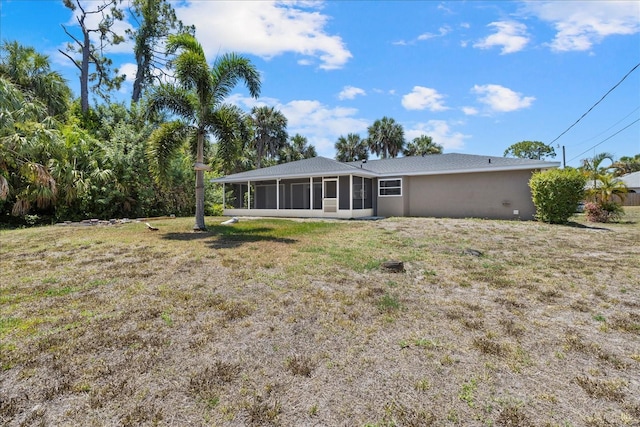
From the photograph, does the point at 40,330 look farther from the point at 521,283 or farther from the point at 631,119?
the point at 631,119

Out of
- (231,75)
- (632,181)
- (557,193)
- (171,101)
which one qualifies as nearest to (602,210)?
(557,193)

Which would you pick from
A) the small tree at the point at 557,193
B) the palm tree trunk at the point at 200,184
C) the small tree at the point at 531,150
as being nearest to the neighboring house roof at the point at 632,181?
the small tree at the point at 531,150

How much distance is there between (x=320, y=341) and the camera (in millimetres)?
3125

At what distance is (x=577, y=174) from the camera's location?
11.7m

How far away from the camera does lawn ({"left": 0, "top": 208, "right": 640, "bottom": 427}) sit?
2.16m

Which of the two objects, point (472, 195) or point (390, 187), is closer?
point (472, 195)

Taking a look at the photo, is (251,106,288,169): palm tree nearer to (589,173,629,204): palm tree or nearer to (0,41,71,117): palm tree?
(0,41,71,117): palm tree

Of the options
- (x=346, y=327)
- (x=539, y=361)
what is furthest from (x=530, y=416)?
(x=346, y=327)

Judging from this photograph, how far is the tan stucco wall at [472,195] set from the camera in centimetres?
1428

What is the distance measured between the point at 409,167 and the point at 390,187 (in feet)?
4.76

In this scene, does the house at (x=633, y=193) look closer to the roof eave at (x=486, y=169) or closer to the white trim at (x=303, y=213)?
the roof eave at (x=486, y=169)

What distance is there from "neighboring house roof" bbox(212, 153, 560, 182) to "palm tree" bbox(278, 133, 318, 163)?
14.1 meters

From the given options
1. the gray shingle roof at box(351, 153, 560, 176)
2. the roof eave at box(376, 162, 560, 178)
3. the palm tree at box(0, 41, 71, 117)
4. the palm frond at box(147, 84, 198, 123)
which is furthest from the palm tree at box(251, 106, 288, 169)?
the palm frond at box(147, 84, 198, 123)

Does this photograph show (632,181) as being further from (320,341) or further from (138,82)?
(138,82)
